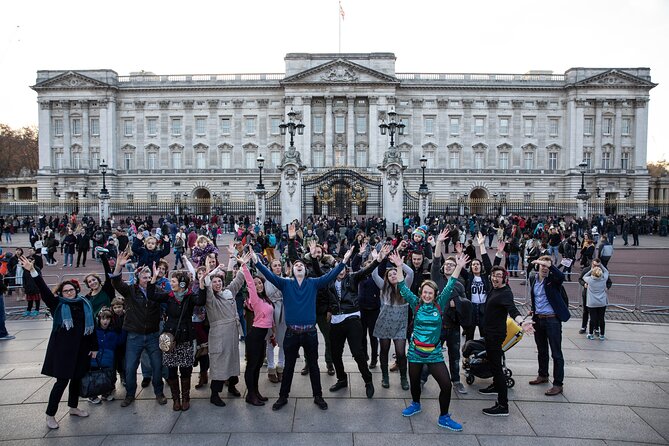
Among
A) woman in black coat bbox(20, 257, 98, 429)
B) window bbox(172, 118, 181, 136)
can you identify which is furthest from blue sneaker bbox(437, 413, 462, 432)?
window bbox(172, 118, 181, 136)

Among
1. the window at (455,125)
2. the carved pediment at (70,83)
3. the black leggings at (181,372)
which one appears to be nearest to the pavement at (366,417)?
the black leggings at (181,372)

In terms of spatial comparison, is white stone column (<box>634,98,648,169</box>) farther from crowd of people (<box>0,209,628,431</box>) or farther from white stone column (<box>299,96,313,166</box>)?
crowd of people (<box>0,209,628,431</box>)

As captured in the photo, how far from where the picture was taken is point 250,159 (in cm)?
6088

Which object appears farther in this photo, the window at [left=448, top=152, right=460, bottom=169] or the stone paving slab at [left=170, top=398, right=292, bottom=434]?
the window at [left=448, top=152, right=460, bottom=169]

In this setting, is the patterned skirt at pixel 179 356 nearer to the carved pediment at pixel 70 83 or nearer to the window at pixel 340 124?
the window at pixel 340 124

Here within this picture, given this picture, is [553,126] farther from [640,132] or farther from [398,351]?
[398,351]

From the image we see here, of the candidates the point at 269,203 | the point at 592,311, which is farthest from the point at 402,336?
the point at 269,203

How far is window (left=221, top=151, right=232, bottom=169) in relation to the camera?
2405 inches

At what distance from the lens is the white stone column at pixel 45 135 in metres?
59.8

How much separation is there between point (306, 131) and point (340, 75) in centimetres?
781

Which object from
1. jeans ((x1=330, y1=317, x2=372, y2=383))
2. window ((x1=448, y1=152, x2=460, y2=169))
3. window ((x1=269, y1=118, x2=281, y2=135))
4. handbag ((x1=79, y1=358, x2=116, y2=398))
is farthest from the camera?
window ((x1=448, y1=152, x2=460, y2=169))

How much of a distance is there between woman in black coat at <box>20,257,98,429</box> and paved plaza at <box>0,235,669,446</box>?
0.54m

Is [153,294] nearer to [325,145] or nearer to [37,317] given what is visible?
[37,317]

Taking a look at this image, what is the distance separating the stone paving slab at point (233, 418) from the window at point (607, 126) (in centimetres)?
6463
